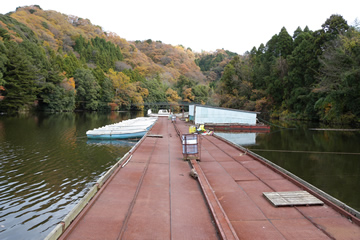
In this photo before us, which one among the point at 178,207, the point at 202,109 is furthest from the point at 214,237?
the point at 202,109

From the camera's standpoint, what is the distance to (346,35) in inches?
1385

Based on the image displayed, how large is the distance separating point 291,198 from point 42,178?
10226 mm

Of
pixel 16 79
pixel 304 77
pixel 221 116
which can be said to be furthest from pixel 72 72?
pixel 304 77

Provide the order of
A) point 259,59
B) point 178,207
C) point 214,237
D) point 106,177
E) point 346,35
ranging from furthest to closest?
point 259,59 → point 346,35 → point 106,177 → point 178,207 → point 214,237

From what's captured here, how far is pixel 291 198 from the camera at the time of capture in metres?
6.48

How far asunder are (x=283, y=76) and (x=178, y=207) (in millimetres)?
51561

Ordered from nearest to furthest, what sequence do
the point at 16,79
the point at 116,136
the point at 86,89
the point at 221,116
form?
the point at 116,136
the point at 221,116
the point at 16,79
the point at 86,89

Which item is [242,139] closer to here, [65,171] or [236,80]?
[65,171]

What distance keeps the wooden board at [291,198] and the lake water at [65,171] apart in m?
3.82

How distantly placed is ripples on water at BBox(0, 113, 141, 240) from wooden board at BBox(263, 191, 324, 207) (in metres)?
6.14

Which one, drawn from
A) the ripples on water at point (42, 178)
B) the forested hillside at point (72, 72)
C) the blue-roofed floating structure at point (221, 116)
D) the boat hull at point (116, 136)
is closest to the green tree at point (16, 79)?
the forested hillside at point (72, 72)

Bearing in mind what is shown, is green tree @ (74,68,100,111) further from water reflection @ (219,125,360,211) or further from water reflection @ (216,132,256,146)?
water reflection @ (219,125,360,211)

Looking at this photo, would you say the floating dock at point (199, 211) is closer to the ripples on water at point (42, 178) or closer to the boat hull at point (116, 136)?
the ripples on water at point (42, 178)

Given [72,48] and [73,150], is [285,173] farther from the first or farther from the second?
[72,48]
